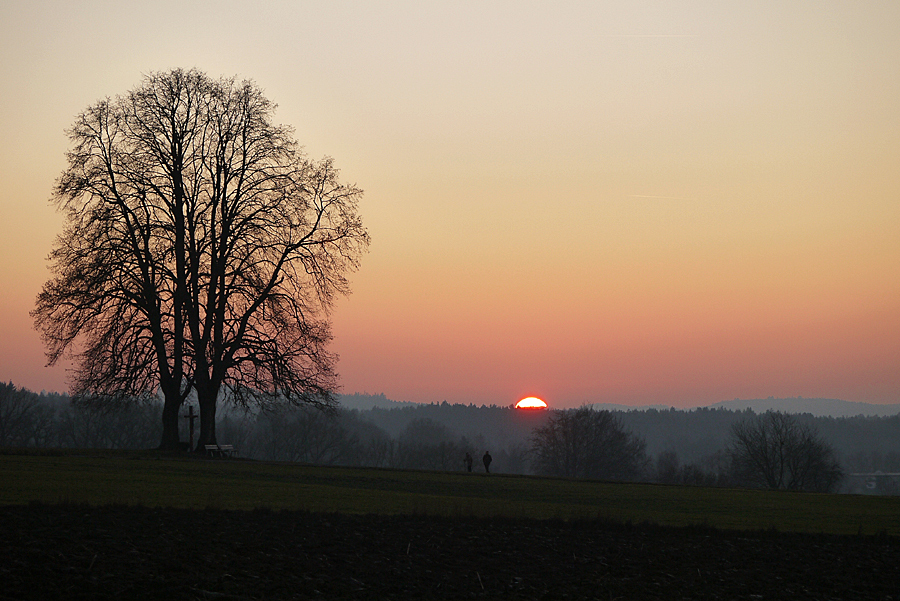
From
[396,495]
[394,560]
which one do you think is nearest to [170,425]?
[396,495]

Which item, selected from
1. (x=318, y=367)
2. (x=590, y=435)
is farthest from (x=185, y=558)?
(x=590, y=435)

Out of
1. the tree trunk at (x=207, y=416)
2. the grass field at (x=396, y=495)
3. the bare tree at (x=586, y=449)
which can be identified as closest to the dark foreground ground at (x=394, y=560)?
the grass field at (x=396, y=495)

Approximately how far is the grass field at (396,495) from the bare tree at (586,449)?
73688mm

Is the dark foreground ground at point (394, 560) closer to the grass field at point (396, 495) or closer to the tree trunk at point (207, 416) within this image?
the grass field at point (396, 495)

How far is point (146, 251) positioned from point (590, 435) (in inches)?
3287

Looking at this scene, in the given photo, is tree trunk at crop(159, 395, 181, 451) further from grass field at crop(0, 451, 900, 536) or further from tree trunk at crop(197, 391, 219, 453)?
grass field at crop(0, 451, 900, 536)

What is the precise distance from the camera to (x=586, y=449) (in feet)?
364

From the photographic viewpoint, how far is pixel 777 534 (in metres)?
20.1

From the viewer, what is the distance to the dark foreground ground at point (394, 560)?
12.7 meters

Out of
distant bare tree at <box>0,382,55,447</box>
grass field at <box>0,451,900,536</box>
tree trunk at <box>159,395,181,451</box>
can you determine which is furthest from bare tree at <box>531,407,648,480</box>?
tree trunk at <box>159,395,181,451</box>

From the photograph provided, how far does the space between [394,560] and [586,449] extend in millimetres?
98573

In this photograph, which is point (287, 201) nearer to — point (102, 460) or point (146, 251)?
point (146, 251)

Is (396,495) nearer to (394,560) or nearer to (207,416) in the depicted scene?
(394,560)

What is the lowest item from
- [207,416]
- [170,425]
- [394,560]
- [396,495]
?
[394,560]
